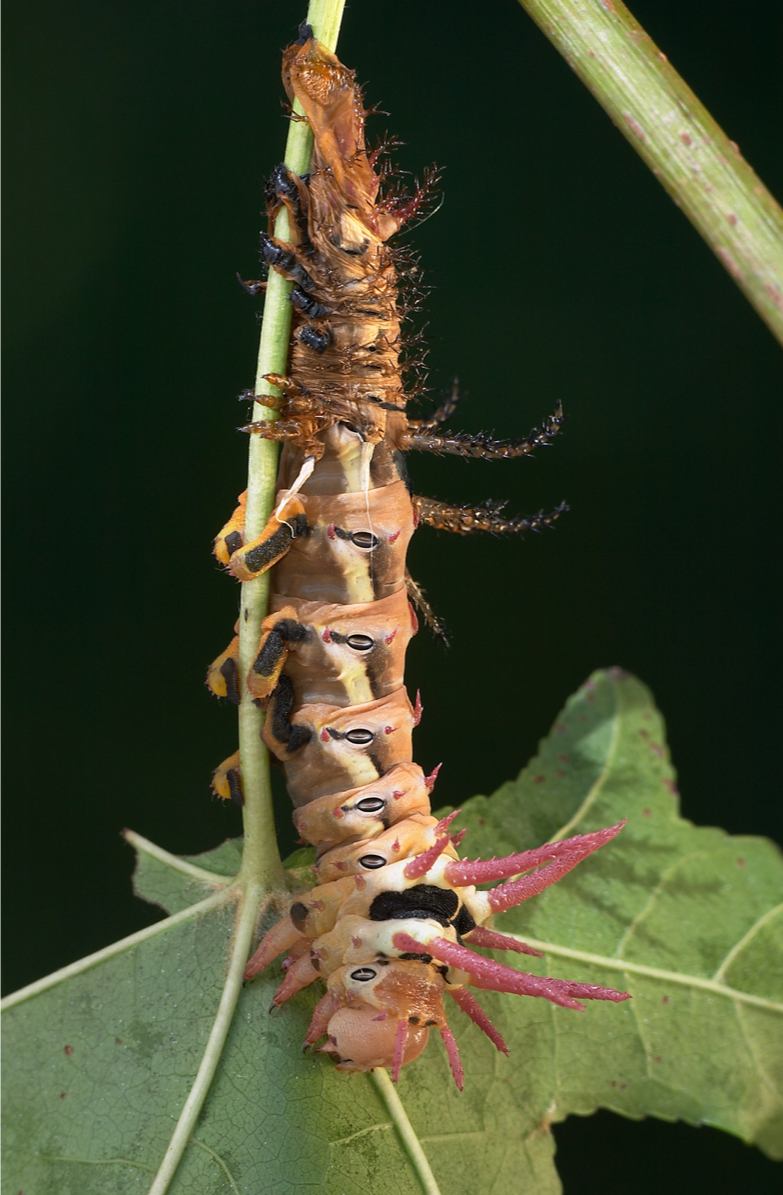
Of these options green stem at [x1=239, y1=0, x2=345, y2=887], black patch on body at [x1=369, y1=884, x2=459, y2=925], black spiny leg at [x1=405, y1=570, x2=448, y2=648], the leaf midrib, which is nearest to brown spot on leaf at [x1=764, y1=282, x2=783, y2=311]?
green stem at [x1=239, y1=0, x2=345, y2=887]

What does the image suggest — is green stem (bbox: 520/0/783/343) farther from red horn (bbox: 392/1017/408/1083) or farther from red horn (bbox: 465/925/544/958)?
red horn (bbox: 392/1017/408/1083)

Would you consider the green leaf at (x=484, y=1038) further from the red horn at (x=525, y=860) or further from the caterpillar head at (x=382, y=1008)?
the red horn at (x=525, y=860)

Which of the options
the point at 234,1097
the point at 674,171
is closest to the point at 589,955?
the point at 234,1097

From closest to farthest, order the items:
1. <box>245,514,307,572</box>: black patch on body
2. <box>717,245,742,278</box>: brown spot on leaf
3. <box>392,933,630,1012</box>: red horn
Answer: <box>717,245,742,278</box>: brown spot on leaf, <box>392,933,630,1012</box>: red horn, <box>245,514,307,572</box>: black patch on body

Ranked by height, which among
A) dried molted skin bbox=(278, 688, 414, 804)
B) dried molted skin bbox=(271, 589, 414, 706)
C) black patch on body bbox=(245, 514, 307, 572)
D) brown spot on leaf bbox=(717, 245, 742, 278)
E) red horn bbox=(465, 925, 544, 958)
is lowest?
red horn bbox=(465, 925, 544, 958)

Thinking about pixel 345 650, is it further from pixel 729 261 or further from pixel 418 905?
pixel 729 261

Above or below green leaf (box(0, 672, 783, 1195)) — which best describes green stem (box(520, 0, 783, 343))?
above

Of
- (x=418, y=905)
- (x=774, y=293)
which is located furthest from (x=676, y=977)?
(x=774, y=293)
